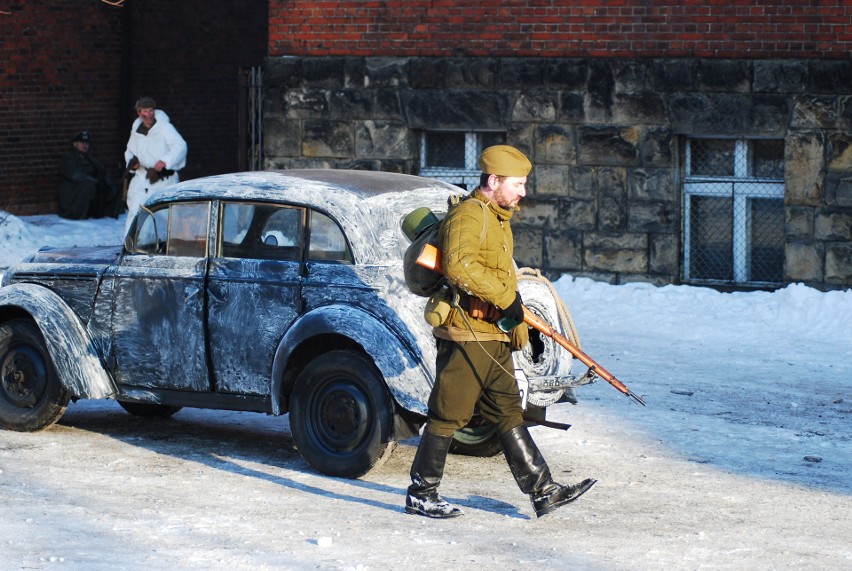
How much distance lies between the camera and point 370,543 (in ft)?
22.5

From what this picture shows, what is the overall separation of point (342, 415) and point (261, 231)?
48.6 inches

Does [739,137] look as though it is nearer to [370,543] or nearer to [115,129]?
[370,543]

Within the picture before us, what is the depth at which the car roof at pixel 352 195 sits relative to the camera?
834cm

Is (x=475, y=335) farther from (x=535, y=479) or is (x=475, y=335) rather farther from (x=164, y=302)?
(x=164, y=302)

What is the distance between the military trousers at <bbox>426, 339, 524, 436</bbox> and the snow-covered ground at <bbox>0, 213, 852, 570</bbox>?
48 centimetres

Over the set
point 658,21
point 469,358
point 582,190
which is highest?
point 658,21

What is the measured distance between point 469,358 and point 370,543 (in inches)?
40.8

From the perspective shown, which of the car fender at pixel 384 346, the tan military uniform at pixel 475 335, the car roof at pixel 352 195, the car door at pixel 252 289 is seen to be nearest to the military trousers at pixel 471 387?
the tan military uniform at pixel 475 335

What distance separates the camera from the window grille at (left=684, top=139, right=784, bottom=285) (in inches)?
592

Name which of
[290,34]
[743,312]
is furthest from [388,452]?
[290,34]

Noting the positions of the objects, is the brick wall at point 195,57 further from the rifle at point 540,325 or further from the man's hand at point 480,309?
the man's hand at point 480,309

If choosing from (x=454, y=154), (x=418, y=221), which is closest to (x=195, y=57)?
(x=454, y=154)

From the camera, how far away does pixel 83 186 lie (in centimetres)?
2159

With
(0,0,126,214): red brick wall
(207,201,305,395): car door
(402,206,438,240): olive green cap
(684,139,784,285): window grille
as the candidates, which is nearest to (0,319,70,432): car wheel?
(207,201,305,395): car door
